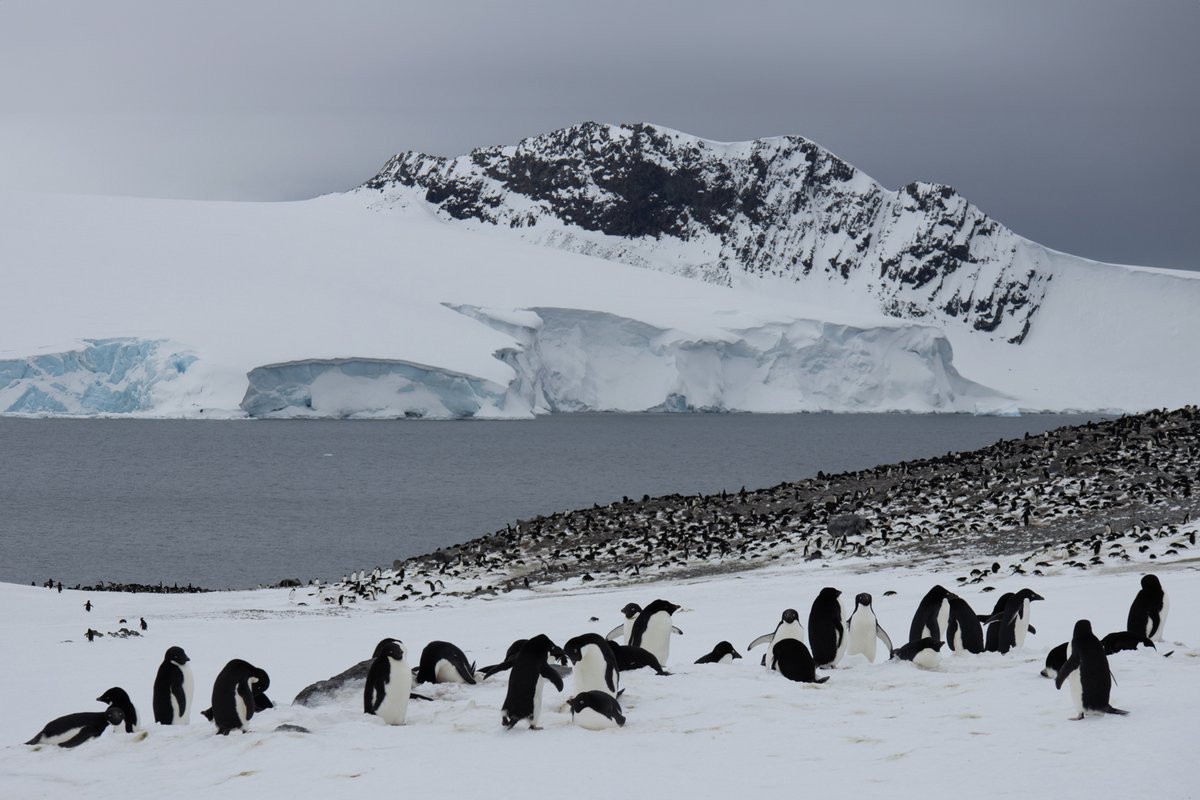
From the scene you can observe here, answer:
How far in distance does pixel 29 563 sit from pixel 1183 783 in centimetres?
2915

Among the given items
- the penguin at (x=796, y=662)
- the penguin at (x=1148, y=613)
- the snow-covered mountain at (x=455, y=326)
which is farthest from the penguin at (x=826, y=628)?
the snow-covered mountain at (x=455, y=326)

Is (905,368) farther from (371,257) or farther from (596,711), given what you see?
(596,711)

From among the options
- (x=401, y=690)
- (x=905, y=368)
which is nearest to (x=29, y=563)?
(x=401, y=690)

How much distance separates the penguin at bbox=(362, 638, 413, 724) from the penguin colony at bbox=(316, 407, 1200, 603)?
8.96 m

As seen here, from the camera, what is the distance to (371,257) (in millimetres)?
92438

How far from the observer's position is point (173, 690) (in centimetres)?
811

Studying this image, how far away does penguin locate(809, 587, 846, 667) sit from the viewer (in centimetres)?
848

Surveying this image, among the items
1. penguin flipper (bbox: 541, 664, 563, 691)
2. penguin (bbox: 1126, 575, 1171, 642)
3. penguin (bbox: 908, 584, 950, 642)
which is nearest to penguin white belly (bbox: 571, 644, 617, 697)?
penguin flipper (bbox: 541, 664, 563, 691)

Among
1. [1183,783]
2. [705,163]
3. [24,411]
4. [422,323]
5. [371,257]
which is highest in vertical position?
[705,163]

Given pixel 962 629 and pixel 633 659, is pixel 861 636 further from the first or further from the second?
pixel 633 659

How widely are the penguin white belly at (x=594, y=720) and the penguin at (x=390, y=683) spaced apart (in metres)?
1.05

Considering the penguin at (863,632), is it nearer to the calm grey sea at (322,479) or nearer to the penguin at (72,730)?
the penguin at (72,730)

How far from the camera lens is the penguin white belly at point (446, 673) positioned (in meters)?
7.99

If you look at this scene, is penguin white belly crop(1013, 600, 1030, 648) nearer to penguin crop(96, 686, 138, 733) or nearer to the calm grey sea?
penguin crop(96, 686, 138, 733)
